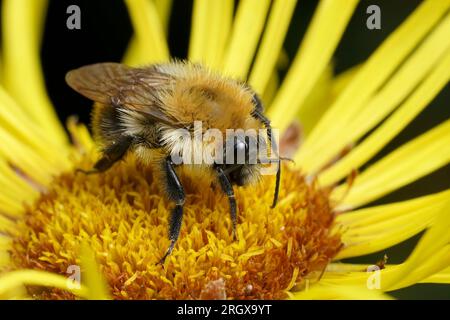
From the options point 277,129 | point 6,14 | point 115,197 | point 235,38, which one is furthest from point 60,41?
point 115,197

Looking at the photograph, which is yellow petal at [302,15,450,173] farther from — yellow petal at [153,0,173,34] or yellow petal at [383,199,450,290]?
yellow petal at [383,199,450,290]

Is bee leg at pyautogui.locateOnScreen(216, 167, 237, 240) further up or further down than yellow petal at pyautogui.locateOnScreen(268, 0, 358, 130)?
further down

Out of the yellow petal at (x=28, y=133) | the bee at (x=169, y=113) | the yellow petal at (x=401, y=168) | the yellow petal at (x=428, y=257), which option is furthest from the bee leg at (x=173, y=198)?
the yellow petal at (x=28, y=133)

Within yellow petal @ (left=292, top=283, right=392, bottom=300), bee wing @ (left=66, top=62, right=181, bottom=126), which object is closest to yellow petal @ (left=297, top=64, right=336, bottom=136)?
bee wing @ (left=66, top=62, right=181, bottom=126)

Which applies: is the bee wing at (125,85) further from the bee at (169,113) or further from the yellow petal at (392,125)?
the yellow petal at (392,125)

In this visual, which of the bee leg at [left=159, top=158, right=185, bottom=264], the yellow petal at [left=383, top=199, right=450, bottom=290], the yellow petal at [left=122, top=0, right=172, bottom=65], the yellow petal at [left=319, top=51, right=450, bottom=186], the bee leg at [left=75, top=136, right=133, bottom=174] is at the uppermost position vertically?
the yellow petal at [left=122, top=0, right=172, bottom=65]

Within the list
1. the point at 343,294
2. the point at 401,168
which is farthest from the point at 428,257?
the point at 401,168
